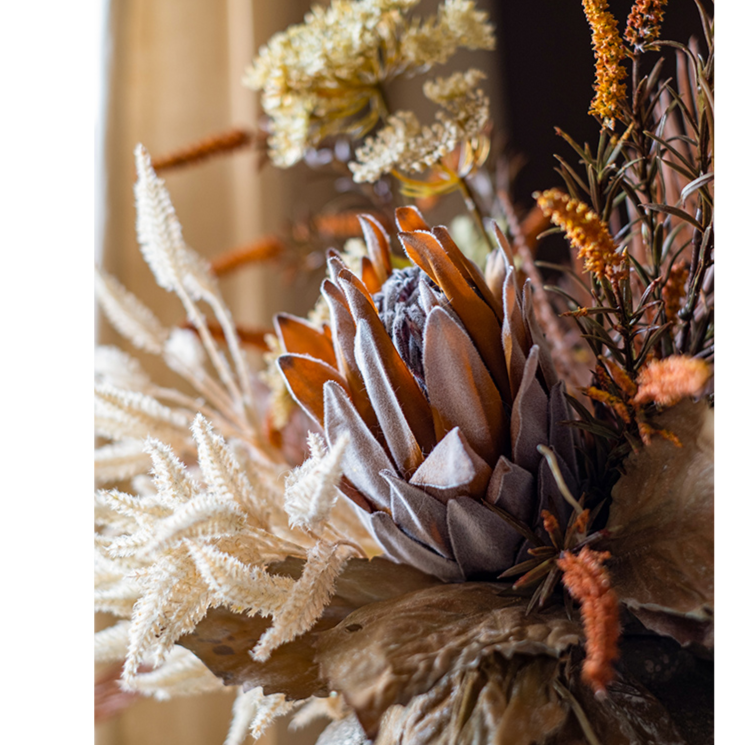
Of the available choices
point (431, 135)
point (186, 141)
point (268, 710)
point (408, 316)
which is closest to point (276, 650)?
point (268, 710)

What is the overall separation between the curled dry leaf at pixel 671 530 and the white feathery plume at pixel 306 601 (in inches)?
4.1

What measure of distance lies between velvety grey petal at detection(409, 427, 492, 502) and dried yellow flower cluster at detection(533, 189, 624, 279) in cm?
7

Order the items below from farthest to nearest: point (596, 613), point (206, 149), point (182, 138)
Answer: point (182, 138), point (206, 149), point (596, 613)

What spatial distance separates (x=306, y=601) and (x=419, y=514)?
5 cm

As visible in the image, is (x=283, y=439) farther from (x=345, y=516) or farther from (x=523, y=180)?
(x=523, y=180)

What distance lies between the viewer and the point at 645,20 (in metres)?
0.22

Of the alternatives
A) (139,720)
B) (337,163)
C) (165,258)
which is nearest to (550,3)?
(337,163)

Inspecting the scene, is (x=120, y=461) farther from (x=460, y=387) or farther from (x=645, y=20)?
(x=645, y=20)

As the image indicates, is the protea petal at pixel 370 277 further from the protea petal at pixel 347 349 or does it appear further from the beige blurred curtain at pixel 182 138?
the beige blurred curtain at pixel 182 138

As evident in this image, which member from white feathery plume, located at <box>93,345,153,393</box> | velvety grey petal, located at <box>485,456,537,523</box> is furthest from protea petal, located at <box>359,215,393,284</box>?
white feathery plume, located at <box>93,345,153,393</box>

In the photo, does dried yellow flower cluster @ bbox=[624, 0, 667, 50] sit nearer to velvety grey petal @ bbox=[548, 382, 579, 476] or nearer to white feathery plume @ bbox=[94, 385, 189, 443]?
velvety grey petal @ bbox=[548, 382, 579, 476]

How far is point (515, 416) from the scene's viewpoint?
0.24m

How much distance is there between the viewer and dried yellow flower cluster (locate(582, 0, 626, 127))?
0.23 metres
